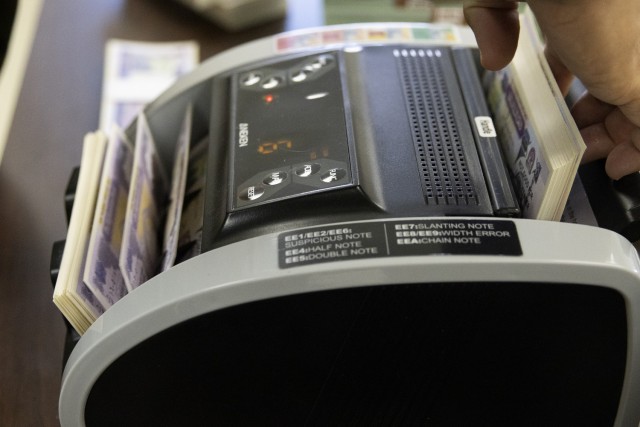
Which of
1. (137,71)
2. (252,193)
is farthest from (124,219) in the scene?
(137,71)

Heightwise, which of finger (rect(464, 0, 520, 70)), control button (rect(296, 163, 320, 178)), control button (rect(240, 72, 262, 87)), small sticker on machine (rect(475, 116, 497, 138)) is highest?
finger (rect(464, 0, 520, 70))

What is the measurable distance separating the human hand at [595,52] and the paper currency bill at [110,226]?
390 millimetres

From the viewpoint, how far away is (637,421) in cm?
65

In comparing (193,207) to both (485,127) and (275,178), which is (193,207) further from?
(485,127)

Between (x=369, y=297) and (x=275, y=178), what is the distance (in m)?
0.15

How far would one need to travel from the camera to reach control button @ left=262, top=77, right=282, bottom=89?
743 mm

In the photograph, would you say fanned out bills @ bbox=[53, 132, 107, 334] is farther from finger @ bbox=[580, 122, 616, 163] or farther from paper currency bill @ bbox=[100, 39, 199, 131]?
finger @ bbox=[580, 122, 616, 163]

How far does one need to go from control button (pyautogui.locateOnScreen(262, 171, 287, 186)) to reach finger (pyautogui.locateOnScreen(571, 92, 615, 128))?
306 mm

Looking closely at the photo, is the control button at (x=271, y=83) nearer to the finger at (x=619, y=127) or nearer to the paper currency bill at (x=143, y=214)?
the paper currency bill at (x=143, y=214)

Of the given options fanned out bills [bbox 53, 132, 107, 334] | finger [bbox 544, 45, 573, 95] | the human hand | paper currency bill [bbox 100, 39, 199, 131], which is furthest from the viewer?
paper currency bill [bbox 100, 39, 199, 131]

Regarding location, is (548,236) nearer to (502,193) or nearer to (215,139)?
(502,193)

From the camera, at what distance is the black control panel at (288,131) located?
2.03ft

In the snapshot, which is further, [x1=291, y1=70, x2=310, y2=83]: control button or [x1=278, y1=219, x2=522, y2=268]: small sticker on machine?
[x1=291, y1=70, x2=310, y2=83]: control button

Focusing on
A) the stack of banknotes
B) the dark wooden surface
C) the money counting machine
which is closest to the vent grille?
the money counting machine
